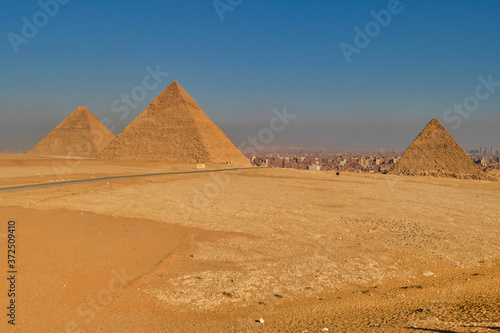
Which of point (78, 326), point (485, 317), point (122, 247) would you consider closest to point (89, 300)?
point (78, 326)

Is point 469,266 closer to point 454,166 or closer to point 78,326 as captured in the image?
point 78,326

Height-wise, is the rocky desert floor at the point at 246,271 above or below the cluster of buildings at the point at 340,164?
below

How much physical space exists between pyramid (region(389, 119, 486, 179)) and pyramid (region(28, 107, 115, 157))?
75.4m

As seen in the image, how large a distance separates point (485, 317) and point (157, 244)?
7.46m

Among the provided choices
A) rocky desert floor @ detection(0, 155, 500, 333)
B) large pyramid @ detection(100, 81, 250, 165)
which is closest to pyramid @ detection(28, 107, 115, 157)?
large pyramid @ detection(100, 81, 250, 165)

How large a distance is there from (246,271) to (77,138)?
101 m

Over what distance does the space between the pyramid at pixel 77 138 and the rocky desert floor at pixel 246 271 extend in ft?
282

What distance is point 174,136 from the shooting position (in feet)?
251

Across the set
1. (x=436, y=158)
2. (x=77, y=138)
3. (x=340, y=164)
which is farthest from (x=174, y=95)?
(x=436, y=158)

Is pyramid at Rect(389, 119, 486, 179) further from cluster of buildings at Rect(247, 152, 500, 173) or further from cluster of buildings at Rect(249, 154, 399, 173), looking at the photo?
cluster of buildings at Rect(249, 154, 399, 173)

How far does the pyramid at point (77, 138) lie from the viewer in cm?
9338

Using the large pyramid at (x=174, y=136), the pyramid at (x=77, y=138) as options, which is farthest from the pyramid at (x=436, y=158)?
the pyramid at (x=77, y=138)

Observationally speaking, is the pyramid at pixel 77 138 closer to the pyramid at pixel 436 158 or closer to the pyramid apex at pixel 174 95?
the pyramid apex at pixel 174 95

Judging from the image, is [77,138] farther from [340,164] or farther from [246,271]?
[246,271]
